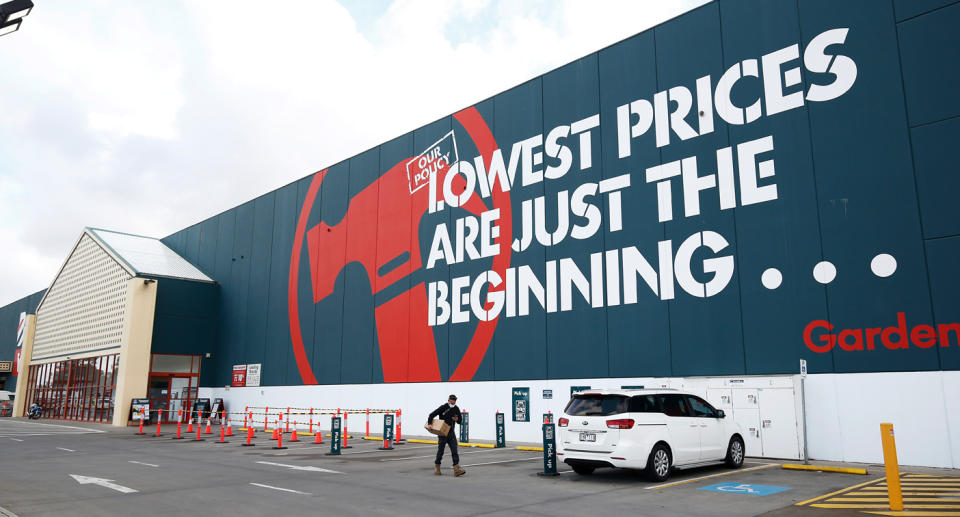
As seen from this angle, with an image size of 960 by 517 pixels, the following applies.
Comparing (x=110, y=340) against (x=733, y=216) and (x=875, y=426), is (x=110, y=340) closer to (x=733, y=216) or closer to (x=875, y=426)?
(x=733, y=216)

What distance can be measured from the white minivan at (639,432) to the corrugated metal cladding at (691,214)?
4966 millimetres

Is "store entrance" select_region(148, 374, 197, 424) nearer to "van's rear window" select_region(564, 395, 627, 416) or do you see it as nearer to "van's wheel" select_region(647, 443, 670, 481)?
"van's rear window" select_region(564, 395, 627, 416)

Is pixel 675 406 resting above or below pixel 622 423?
above

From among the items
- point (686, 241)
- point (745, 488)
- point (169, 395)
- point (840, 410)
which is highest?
point (686, 241)

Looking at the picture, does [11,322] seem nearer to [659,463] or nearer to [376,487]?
[376,487]

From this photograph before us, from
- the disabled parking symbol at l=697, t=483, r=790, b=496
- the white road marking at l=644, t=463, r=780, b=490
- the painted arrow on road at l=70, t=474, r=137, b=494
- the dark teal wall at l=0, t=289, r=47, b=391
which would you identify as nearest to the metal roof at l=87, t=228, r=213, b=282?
the dark teal wall at l=0, t=289, r=47, b=391

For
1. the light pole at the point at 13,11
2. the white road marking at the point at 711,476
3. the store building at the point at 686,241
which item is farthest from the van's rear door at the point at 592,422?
the light pole at the point at 13,11

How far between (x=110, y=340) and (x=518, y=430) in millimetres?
29925

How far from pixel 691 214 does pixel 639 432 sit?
30.6ft

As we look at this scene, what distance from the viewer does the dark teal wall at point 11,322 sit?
63.6m

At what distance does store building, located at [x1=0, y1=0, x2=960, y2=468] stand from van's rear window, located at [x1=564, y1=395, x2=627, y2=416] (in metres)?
6.61

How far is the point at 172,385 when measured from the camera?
4144 cm

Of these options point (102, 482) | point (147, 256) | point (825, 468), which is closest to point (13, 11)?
point (102, 482)

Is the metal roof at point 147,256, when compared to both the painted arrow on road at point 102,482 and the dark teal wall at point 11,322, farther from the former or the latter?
the painted arrow on road at point 102,482
